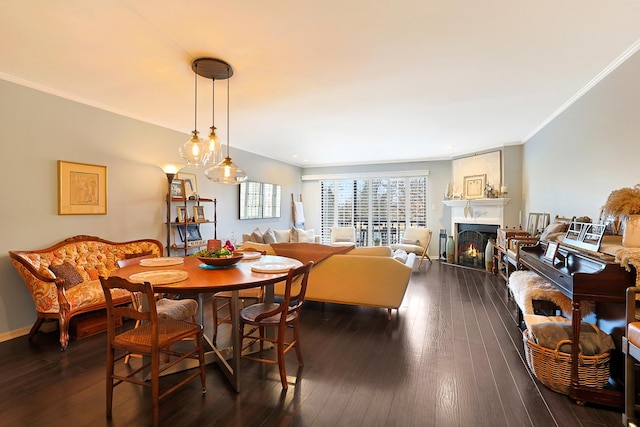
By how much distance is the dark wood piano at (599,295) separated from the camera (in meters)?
1.90

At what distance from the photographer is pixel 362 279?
3.68m

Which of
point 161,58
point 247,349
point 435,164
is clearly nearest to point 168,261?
point 247,349

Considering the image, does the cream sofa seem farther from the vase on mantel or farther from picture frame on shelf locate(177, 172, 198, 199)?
picture frame on shelf locate(177, 172, 198, 199)

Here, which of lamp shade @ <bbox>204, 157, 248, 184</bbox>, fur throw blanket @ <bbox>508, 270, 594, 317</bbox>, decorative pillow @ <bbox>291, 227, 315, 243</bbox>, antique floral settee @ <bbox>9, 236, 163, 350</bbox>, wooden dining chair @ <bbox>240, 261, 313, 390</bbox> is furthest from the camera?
decorative pillow @ <bbox>291, 227, 315, 243</bbox>

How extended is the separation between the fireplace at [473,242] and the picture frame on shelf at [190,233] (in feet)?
18.2

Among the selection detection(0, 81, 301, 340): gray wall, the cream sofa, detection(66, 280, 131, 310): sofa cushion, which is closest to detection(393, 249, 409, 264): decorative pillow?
the cream sofa

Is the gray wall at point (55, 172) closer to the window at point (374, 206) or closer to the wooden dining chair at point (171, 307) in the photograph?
the wooden dining chair at point (171, 307)

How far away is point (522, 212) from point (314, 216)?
16.9 feet

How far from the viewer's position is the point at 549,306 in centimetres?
293

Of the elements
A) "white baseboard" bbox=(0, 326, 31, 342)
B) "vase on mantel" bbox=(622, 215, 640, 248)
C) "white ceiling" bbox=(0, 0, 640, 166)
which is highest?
"white ceiling" bbox=(0, 0, 640, 166)

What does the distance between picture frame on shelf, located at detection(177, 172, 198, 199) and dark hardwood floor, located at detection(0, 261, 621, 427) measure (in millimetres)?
2461

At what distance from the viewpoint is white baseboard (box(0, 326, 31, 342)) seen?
308 cm

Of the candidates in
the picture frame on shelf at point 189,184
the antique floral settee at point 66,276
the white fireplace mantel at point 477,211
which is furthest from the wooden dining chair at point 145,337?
the white fireplace mantel at point 477,211

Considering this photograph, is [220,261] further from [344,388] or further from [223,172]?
[344,388]
